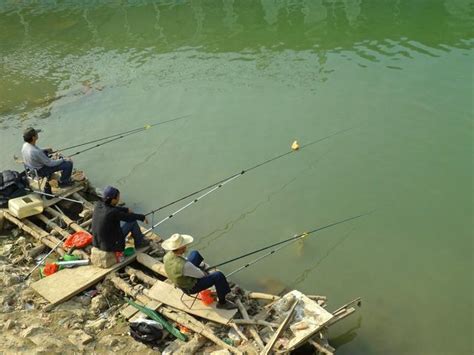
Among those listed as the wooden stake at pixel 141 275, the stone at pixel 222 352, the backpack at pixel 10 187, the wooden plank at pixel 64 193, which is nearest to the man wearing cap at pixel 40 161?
the wooden plank at pixel 64 193

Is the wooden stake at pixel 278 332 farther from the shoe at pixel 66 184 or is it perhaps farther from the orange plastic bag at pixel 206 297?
the shoe at pixel 66 184

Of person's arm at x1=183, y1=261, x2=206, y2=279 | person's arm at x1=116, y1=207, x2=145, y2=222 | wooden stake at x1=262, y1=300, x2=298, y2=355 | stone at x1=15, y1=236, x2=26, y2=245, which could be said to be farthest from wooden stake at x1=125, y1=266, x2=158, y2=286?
stone at x1=15, y1=236, x2=26, y2=245

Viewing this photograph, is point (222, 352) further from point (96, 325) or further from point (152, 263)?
point (152, 263)

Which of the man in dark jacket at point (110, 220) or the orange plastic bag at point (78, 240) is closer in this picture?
the man in dark jacket at point (110, 220)

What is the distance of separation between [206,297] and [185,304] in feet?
1.23

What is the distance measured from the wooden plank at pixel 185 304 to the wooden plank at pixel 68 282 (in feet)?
3.95

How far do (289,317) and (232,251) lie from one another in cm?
375

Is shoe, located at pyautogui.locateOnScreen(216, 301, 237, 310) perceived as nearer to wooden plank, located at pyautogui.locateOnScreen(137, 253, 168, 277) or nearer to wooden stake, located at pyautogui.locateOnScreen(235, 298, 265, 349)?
wooden stake, located at pyautogui.locateOnScreen(235, 298, 265, 349)

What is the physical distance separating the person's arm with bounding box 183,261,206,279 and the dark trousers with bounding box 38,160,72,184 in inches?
215

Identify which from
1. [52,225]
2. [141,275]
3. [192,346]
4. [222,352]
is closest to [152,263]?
[141,275]

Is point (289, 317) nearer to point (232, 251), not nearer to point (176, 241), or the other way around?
point (176, 241)

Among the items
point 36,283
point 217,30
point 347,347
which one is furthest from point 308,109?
point 217,30

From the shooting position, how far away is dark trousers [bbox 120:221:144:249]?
9445 millimetres

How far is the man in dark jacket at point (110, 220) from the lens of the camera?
862cm
